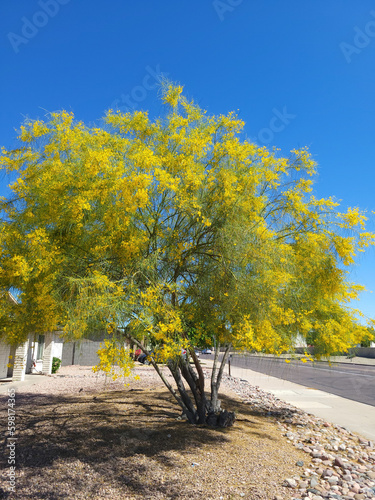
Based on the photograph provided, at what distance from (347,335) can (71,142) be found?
7.14 m

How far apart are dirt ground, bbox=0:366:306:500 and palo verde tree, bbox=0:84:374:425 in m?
1.60

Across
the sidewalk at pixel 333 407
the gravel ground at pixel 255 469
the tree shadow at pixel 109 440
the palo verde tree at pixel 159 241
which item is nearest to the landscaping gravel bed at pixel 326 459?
the gravel ground at pixel 255 469

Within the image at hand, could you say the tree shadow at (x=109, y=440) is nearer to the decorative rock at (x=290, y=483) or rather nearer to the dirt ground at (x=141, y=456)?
the dirt ground at (x=141, y=456)

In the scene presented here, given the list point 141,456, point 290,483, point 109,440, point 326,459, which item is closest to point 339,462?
point 326,459

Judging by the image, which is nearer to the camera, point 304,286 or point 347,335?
point 304,286

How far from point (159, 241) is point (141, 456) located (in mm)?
3567

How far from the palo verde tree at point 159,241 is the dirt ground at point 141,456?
5.26 ft

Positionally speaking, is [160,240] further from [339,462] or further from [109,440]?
[339,462]

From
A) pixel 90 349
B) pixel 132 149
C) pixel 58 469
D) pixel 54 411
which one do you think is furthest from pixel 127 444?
pixel 90 349

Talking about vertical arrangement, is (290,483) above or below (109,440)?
below

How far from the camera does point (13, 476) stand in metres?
5.48

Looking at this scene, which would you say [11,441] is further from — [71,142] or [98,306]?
[71,142]

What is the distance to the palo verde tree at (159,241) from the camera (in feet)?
18.5

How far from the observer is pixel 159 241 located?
6.73 meters
